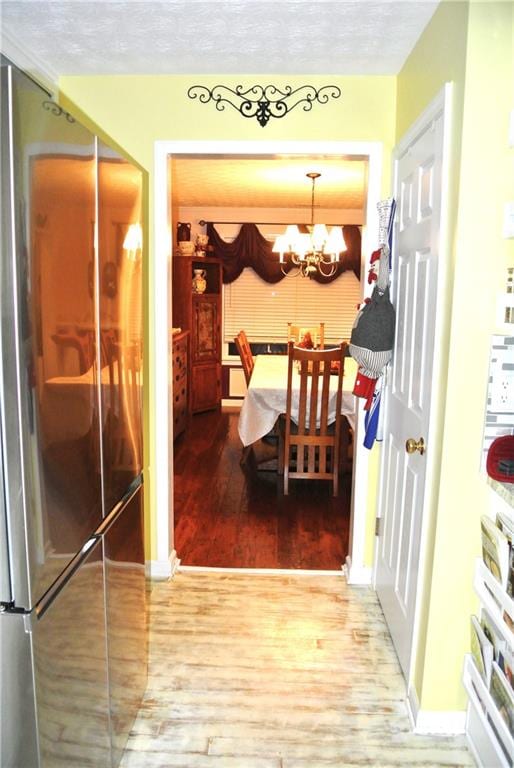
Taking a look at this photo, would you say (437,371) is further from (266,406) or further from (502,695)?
(266,406)

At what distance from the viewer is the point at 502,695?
1.56 m

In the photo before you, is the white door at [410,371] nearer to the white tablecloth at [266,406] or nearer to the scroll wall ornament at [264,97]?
the scroll wall ornament at [264,97]

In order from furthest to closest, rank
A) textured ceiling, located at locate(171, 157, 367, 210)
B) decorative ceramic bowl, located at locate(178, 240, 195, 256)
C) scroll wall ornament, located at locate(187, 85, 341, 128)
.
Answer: decorative ceramic bowl, located at locate(178, 240, 195, 256), textured ceiling, located at locate(171, 157, 367, 210), scroll wall ornament, located at locate(187, 85, 341, 128)

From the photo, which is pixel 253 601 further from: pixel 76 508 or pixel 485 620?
pixel 76 508

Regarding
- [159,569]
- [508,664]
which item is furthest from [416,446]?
[159,569]

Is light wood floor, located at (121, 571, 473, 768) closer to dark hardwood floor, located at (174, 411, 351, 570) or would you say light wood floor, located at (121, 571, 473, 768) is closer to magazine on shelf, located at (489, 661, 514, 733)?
dark hardwood floor, located at (174, 411, 351, 570)

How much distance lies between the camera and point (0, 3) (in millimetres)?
1915

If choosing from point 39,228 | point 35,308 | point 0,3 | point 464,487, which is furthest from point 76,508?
point 0,3

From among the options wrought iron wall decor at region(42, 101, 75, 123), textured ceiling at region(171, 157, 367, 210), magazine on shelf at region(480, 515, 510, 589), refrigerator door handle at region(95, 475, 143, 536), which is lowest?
magazine on shelf at region(480, 515, 510, 589)

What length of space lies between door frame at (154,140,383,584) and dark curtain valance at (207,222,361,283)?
161 inches

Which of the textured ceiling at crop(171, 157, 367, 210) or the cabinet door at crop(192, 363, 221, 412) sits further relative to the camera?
the cabinet door at crop(192, 363, 221, 412)

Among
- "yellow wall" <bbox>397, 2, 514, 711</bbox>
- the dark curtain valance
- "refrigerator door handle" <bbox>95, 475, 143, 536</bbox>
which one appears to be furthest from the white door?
the dark curtain valance

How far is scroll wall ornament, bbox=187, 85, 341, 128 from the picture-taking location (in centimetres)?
257

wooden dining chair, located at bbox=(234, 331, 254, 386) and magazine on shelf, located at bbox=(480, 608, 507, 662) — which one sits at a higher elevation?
wooden dining chair, located at bbox=(234, 331, 254, 386)
